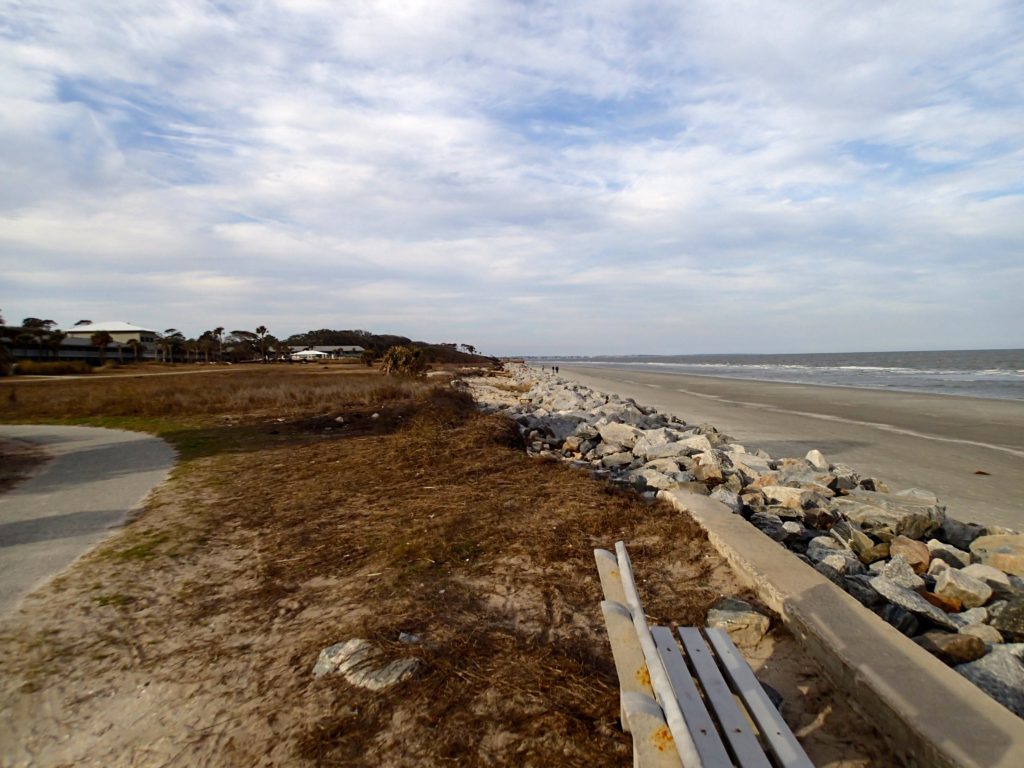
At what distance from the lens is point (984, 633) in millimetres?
2980

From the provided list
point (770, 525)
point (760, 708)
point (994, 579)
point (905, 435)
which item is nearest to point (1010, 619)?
point (994, 579)

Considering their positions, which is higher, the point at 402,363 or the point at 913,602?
the point at 402,363

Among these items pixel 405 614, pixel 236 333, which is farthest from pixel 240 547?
pixel 236 333

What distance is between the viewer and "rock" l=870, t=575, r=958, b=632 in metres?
3.12

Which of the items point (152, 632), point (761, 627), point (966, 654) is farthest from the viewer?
point (152, 632)

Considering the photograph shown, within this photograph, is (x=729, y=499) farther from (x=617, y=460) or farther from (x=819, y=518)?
(x=617, y=460)

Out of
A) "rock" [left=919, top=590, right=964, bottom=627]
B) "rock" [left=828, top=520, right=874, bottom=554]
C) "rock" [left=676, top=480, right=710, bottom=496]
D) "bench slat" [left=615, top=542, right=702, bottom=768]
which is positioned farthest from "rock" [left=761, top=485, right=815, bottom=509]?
"bench slat" [left=615, top=542, right=702, bottom=768]

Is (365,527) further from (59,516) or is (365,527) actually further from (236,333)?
(236,333)

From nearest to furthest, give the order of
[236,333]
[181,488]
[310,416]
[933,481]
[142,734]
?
[142,734] < [181,488] < [933,481] < [310,416] < [236,333]

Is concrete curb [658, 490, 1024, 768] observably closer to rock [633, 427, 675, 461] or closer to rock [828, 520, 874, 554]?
A: rock [828, 520, 874, 554]

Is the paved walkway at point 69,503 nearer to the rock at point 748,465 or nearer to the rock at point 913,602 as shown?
the rock at point 913,602

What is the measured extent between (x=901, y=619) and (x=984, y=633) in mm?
380

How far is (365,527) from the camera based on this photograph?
503 cm

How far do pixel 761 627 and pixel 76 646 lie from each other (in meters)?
3.87
